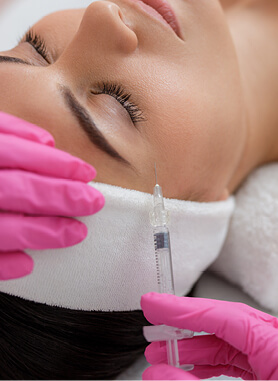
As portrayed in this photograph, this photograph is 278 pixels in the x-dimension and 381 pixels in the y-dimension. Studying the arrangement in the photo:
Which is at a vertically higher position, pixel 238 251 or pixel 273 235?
pixel 273 235

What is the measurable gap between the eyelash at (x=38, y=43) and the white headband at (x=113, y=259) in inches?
15.8

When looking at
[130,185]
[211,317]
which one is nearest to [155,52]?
[130,185]

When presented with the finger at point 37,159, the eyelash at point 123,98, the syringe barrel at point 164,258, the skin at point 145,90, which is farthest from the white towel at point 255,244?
the finger at point 37,159

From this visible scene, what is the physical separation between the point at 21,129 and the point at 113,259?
0.39 metres

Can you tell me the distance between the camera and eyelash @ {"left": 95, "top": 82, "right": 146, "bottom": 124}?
919 mm

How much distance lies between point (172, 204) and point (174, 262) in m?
0.18

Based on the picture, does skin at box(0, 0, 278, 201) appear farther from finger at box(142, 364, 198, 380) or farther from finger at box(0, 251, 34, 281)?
finger at box(142, 364, 198, 380)

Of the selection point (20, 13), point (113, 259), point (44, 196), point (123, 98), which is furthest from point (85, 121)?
point (20, 13)

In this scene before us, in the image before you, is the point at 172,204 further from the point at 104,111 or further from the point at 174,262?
the point at 104,111

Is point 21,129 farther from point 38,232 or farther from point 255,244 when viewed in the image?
point 255,244

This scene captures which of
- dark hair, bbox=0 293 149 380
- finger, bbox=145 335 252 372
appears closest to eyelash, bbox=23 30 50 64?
dark hair, bbox=0 293 149 380

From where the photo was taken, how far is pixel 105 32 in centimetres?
90

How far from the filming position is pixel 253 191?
139cm

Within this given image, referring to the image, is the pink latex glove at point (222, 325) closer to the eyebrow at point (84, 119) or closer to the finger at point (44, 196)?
the finger at point (44, 196)
